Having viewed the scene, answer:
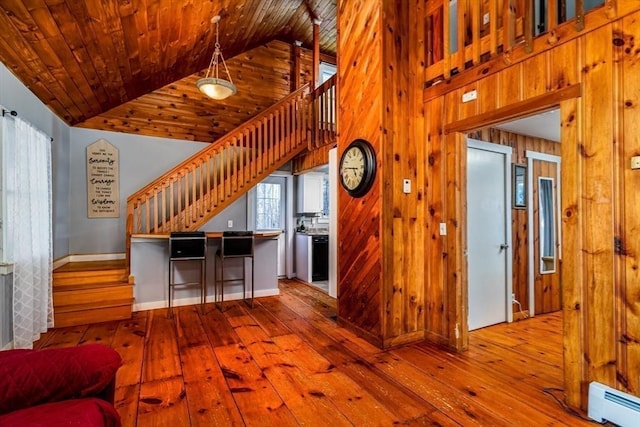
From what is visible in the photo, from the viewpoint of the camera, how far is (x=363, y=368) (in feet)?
8.61

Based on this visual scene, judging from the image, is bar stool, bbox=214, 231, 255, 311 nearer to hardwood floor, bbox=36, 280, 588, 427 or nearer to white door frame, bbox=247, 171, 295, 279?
hardwood floor, bbox=36, 280, 588, 427

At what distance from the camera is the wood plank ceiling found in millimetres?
2768

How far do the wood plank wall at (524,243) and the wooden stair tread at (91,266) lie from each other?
5.13m

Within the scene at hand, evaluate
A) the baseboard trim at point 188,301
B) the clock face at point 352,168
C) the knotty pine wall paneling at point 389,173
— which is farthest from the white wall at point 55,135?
the knotty pine wall paneling at point 389,173

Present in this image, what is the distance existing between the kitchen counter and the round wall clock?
1.74 m

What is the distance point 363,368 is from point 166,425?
4.86 ft

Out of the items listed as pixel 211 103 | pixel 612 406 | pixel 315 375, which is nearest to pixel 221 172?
pixel 211 103

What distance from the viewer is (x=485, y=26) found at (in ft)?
9.13

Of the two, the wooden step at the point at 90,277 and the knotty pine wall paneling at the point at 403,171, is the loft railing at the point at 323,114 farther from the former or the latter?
the wooden step at the point at 90,277

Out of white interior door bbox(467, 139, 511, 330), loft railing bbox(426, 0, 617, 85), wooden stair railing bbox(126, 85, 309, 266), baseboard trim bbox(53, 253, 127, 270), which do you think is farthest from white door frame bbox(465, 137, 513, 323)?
baseboard trim bbox(53, 253, 127, 270)

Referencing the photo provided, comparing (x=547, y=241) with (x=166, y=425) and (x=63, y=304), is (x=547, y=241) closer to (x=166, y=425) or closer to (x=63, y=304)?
(x=166, y=425)

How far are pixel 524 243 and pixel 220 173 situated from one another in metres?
4.34

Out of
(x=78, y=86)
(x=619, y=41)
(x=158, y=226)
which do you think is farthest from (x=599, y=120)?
(x=78, y=86)

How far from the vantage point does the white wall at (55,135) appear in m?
3.08
